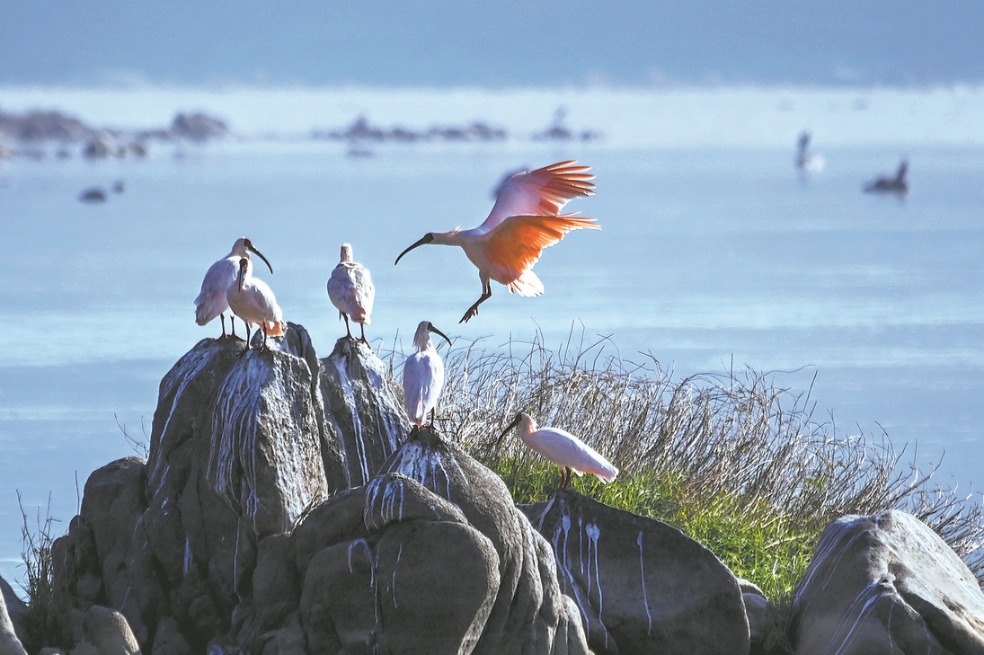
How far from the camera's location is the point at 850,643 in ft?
21.8

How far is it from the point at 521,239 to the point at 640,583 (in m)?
1.62

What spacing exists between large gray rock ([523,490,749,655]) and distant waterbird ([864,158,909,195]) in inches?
1365

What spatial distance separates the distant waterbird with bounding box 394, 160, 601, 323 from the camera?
7.57 m

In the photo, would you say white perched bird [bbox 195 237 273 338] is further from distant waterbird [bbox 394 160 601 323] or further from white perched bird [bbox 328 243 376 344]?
distant waterbird [bbox 394 160 601 323]

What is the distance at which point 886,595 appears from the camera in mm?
6645

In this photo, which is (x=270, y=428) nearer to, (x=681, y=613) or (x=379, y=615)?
(x=379, y=615)

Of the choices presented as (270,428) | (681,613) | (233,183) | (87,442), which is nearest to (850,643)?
(681,613)

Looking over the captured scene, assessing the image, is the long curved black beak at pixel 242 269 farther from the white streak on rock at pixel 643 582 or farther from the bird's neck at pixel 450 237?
the white streak on rock at pixel 643 582

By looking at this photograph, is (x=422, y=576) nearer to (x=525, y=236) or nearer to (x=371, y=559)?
(x=371, y=559)

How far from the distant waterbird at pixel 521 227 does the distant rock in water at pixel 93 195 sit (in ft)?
100

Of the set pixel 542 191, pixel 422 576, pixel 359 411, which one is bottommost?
pixel 422 576

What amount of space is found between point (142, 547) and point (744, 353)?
9655mm

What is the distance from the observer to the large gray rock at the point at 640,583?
22.5 feet

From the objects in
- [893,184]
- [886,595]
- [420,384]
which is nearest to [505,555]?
[420,384]
